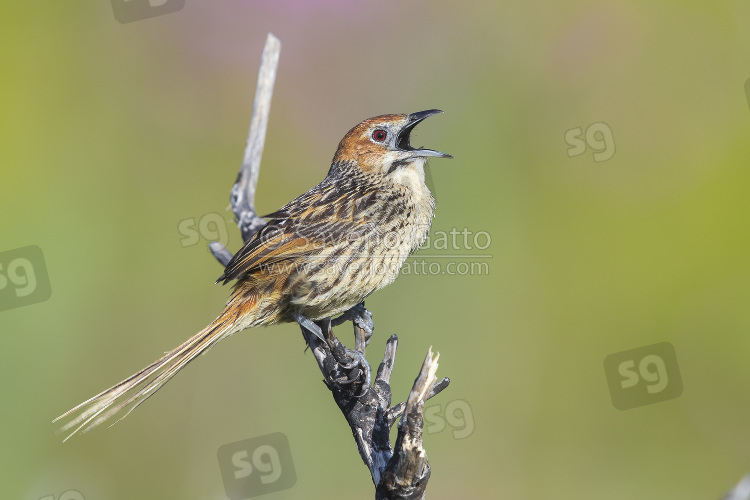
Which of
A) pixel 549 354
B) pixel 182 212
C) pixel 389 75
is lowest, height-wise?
pixel 549 354

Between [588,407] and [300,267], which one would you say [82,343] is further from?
[588,407]

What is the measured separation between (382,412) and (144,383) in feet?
3.73

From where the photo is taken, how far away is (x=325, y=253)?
3.73 m

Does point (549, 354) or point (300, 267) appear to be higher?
point (300, 267)

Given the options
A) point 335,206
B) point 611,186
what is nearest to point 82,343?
point 335,206

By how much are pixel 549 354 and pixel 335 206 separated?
2.34 meters

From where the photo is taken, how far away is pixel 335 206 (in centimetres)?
395

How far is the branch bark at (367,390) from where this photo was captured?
2.52 m
